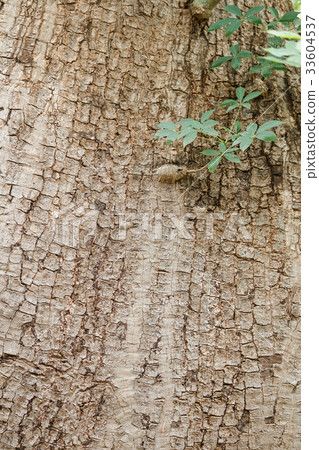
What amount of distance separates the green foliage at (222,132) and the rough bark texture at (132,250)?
0.07m

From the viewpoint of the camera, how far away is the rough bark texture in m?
1.25

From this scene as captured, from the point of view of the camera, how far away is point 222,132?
56.5 inches

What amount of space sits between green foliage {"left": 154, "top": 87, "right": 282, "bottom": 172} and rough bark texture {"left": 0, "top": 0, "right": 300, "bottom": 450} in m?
0.07

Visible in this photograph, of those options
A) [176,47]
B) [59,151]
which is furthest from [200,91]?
[59,151]

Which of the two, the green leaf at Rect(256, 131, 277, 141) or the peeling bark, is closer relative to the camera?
the green leaf at Rect(256, 131, 277, 141)

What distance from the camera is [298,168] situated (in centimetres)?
143

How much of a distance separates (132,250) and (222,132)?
47 cm

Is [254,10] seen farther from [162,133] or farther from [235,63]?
[162,133]

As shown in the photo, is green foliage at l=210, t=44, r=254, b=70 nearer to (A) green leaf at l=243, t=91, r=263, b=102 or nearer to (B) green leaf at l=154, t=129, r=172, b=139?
(A) green leaf at l=243, t=91, r=263, b=102

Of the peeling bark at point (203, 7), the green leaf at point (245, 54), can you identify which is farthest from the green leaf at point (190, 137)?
the peeling bark at point (203, 7)

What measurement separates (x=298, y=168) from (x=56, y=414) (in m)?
1.02

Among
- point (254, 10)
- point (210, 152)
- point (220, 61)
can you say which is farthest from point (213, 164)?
point (254, 10)

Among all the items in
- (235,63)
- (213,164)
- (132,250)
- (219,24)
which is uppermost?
(219,24)

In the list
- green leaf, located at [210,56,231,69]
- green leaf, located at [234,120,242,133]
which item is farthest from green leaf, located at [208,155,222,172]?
green leaf, located at [210,56,231,69]
